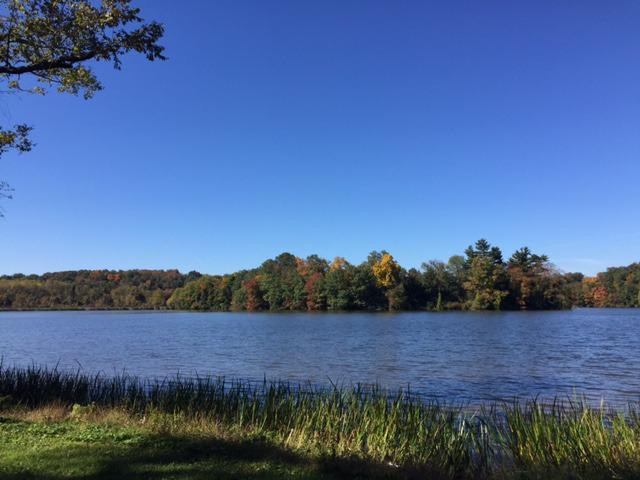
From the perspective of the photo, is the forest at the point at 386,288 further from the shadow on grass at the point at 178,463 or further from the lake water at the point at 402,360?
the shadow on grass at the point at 178,463

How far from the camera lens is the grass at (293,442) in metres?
7.41

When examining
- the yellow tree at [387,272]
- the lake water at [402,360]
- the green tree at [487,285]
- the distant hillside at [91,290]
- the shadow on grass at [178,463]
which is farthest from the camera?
the distant hillside at [91,290]

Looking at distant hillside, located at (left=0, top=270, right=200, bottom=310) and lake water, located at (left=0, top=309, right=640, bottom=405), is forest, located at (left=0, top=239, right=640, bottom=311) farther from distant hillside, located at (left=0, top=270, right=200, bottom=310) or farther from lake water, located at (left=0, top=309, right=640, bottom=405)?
lake water, located at (left=0, top=309, right=640, bottom=405)

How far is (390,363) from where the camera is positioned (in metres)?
28.5

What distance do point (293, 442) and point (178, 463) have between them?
2.56 meters

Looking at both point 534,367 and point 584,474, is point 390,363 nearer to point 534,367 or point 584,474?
point 534,367

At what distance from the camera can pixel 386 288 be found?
118 meters

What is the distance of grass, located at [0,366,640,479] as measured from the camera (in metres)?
7.41

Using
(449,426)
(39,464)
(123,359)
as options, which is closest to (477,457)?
(449,426)

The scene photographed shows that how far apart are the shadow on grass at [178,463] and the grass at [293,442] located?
0.05 feet

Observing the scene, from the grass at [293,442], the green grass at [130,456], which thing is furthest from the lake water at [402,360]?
the green grass at [130,456]

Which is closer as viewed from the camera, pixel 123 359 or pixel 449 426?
pixel 449 426

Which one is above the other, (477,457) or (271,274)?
(271,274)

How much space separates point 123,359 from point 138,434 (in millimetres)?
24602
